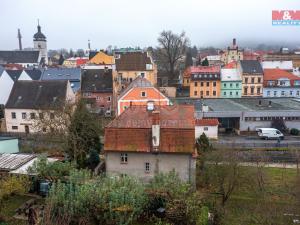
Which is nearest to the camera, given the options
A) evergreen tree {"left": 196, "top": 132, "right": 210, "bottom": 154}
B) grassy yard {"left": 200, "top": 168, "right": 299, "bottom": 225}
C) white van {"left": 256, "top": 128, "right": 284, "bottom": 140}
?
grassy yard {"left": 200, "top": 168, "right": 299, "bottom": 225}

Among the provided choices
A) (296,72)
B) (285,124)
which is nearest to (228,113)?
(285,124)

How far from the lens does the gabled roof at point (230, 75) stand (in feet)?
200

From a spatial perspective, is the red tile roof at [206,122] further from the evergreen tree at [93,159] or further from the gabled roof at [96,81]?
the gabled roof at [96,81]

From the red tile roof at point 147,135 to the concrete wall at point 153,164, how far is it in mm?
530

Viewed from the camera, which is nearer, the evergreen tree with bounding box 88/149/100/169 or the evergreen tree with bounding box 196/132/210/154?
the evergreen tree with bounding box 196/132/210/154

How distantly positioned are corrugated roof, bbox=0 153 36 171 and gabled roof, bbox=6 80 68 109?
16.7 meters

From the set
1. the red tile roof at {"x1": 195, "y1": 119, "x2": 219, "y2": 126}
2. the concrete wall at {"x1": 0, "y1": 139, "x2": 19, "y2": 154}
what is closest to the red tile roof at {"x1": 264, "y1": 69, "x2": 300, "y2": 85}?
the red tile roof at {"x1": 195, "y1": 119, "x2": 219, "y2": 126}

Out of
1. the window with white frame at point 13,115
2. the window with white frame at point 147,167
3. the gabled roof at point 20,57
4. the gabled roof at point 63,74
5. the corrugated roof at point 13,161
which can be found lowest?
the window with white frame at point 147,167

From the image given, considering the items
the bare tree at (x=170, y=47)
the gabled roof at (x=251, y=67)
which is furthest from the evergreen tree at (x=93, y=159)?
the bare tree at (x=170, y=47)

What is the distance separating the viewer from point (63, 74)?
54.7 meters

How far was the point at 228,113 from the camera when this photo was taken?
42844 mm

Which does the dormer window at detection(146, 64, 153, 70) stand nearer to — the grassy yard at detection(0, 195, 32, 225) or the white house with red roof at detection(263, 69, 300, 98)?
the white house with red roof at detection(263, 69, 300, 98)

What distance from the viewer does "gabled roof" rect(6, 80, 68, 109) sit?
42.2 metres

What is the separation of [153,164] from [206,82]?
134ft
